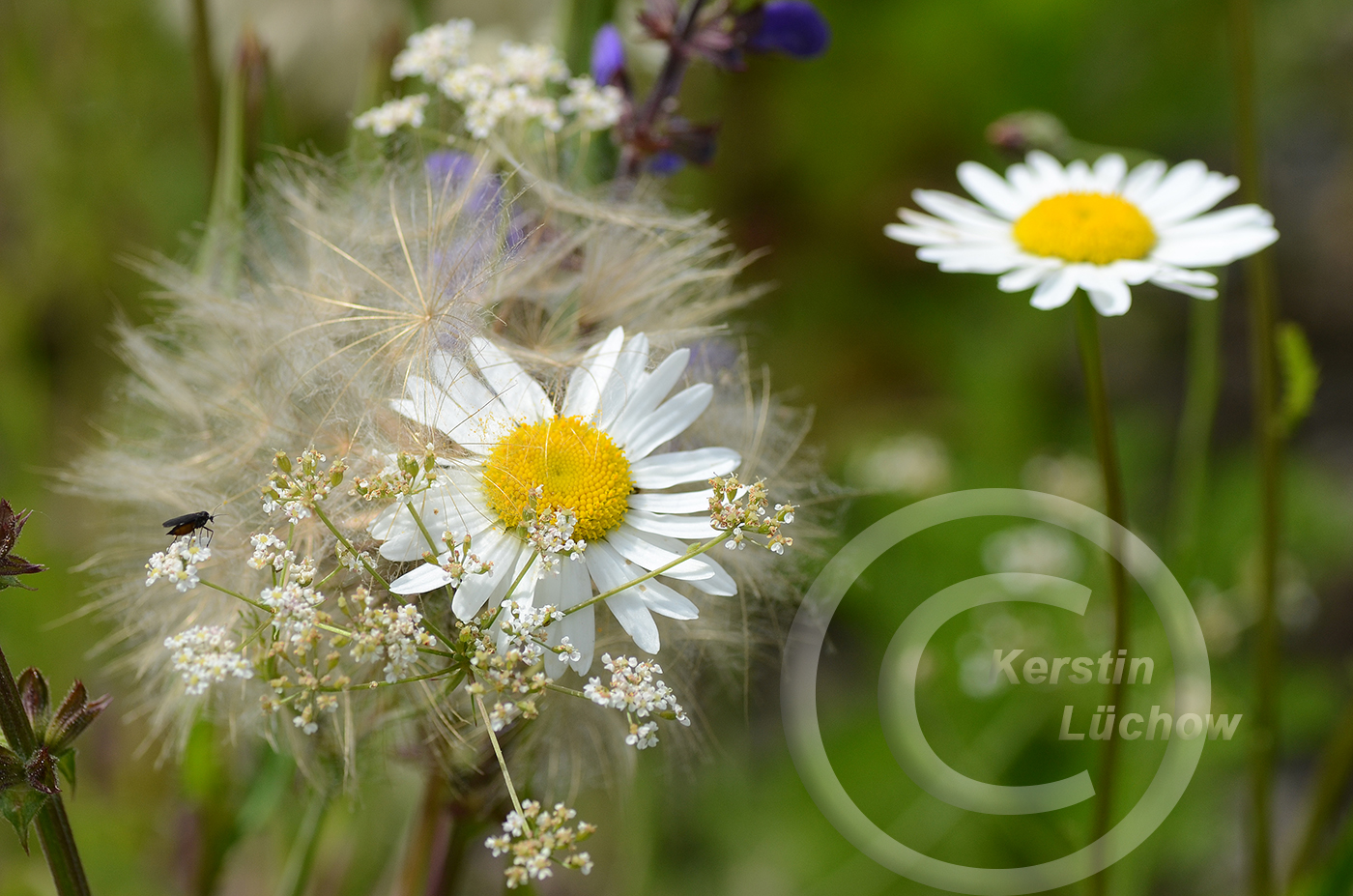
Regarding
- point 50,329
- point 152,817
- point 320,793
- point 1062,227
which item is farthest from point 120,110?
point 1062,227

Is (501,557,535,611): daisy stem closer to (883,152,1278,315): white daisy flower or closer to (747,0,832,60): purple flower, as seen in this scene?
(883,152,1278,315): white daisy flower

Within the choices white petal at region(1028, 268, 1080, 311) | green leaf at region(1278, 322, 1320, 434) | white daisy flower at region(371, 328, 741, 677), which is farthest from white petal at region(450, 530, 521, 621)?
green leaf at region(1278, 322, 1320, 434)

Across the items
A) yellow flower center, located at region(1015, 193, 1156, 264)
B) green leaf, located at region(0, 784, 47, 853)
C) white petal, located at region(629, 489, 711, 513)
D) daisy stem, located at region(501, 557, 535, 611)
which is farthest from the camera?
yellow flower center, located at region(1015, 193, 1156, 264)

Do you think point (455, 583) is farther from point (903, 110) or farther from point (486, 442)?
point (903, 110)

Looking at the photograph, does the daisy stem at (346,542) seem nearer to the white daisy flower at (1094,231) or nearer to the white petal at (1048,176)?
the white daisy flower at (1094,231)

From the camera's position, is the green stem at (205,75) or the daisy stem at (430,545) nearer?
the daisy stem at (430,545)

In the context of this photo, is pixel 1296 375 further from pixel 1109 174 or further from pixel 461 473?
pixel 461 473

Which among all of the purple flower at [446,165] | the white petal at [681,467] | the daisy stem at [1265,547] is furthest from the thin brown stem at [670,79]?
the daisy stem at [1265,547]
